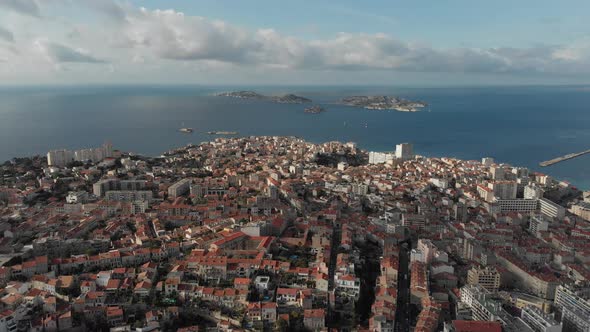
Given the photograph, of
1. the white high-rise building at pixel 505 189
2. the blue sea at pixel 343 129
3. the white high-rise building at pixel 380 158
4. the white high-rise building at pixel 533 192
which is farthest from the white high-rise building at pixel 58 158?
the white high-rise building at pixel 533 192

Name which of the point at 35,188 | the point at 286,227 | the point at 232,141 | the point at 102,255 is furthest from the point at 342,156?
the point at 102,255

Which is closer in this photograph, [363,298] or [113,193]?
[363,298]

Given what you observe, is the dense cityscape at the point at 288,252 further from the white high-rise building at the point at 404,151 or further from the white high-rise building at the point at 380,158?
the white high-rise building at the point at 404,151

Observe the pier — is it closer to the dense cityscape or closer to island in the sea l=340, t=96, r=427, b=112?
the dense cityscape

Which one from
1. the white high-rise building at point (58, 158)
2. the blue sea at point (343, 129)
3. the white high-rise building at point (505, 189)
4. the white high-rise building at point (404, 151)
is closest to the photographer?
the white high-rise building at point (505, 189)

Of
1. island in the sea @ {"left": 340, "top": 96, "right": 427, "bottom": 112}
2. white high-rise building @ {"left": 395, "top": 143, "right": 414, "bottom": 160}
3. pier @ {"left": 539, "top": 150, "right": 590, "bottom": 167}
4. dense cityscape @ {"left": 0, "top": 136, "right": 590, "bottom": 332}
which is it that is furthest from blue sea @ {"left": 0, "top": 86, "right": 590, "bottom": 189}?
dense cityscape @ {"left": 0, "top": 136, "right": 590, "bottom": 332}

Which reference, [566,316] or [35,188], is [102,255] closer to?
[35,188]

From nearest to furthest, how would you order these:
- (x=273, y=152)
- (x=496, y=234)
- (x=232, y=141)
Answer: (x=496, y=234) → (x=273, y=152) → (x=232, y=141)

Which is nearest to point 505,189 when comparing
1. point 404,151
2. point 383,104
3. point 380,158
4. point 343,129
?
point 404,151
